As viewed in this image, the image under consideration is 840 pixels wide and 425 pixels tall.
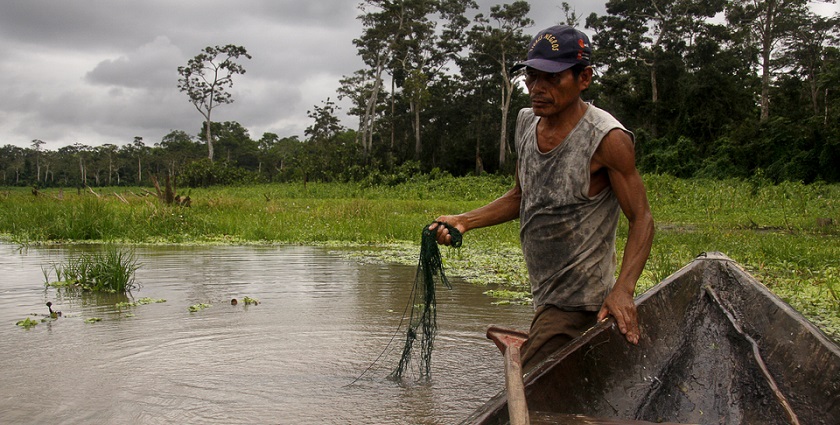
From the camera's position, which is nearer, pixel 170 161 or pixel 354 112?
pixel 354 112

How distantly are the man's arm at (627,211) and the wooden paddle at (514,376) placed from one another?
1.27 feet

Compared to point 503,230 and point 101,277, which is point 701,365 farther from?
point 503,230

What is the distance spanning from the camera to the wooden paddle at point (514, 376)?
1.73 meters

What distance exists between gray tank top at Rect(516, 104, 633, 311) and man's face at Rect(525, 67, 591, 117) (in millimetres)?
87

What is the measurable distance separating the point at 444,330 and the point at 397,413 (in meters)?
1.71

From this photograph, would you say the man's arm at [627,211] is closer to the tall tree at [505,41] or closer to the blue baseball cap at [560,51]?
the blue baseball cap at [560,51]

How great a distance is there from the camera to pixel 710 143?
92.0 feet

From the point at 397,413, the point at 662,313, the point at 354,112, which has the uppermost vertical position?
the point at 354,112

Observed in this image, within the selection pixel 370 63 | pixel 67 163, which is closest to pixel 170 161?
pixel 67 163

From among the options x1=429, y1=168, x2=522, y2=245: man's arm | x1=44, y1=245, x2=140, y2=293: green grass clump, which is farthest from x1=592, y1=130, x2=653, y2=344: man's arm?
x1=44, y1=245, x2=140, y2=293: green grass clump

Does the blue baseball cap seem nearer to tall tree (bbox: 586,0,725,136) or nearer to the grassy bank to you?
the grassy bank

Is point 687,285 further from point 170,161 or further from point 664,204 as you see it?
point 170,161

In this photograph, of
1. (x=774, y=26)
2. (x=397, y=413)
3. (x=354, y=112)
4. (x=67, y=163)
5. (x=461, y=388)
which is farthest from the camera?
(x=67, y=163)

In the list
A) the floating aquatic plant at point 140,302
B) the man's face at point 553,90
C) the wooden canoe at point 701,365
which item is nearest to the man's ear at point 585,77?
the man's face at point 553,90
